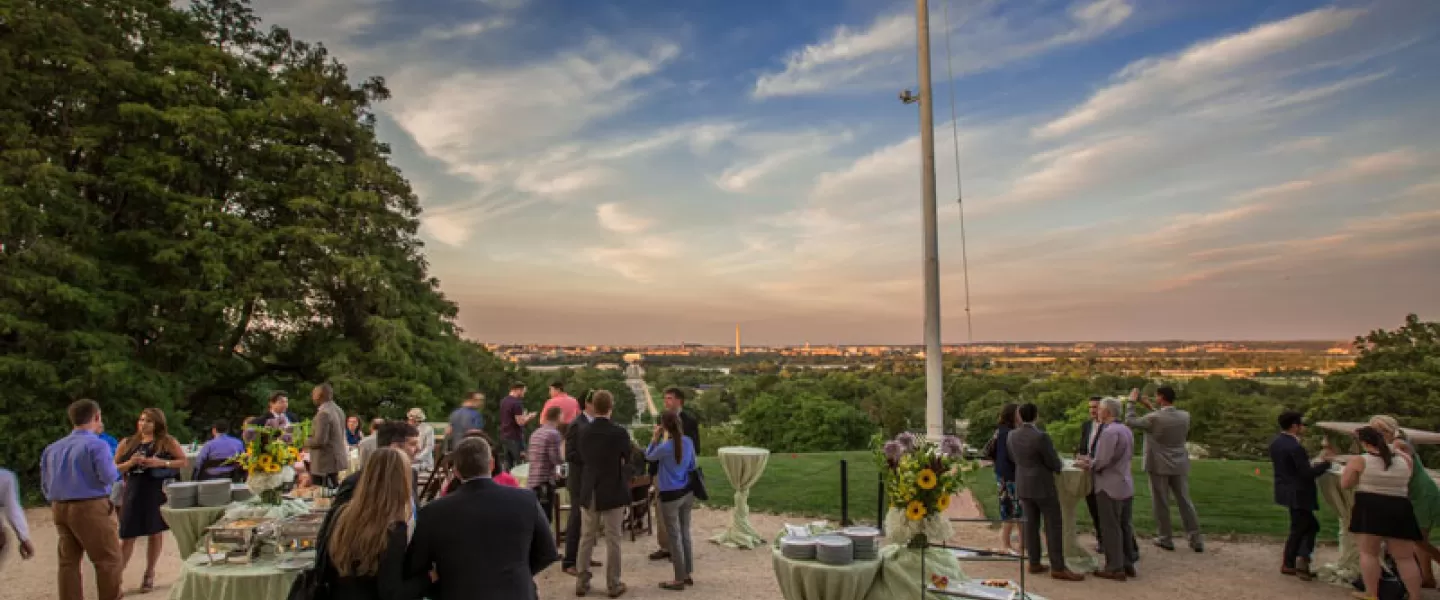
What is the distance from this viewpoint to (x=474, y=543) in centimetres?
351

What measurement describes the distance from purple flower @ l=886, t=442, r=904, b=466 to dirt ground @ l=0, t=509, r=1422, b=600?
2.30 m

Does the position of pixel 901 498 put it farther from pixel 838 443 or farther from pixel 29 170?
pixel 838 443

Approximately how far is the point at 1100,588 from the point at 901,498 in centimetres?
348

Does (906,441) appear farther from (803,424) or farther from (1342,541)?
(803,424)

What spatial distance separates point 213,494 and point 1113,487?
28.0 ft

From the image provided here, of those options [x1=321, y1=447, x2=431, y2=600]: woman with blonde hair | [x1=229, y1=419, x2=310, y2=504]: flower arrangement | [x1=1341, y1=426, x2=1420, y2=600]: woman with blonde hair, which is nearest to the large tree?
[x1=229, y1=419, x2=310, y2=504]: flower arrangement

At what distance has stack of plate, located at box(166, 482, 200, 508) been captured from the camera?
258 inches

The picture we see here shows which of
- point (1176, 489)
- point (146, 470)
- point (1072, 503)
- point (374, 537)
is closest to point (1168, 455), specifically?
point (1176, 489)

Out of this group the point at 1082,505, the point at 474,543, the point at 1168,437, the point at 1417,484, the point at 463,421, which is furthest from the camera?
the point at 1082,505

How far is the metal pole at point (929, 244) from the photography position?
10.2 meters

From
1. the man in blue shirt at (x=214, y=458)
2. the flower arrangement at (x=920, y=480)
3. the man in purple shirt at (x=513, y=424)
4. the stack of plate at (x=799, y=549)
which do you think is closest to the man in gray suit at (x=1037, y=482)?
the flower arrangement at (x=920, y=480)

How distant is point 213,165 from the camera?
18.2 metres

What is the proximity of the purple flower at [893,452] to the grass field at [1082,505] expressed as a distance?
3430 mm

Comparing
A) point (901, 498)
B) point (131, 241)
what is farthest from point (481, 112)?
point (901, 498)
